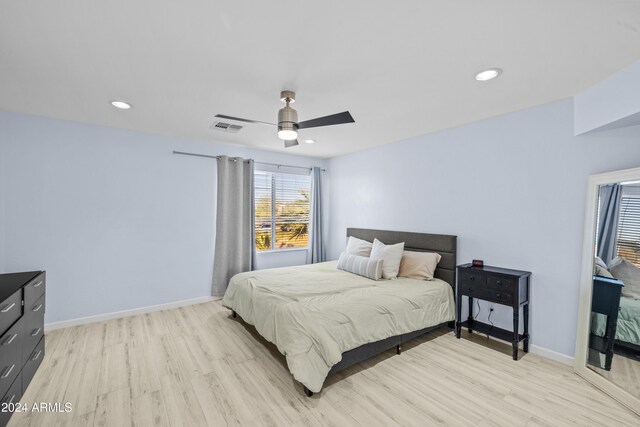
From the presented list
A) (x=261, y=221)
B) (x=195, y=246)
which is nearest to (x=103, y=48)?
(x=195, y=246)

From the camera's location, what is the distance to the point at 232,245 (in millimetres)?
4535

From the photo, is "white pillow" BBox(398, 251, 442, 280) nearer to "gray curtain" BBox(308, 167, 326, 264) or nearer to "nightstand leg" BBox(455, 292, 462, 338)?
"nightstand leg" BBox(455, 292, 462, 338)

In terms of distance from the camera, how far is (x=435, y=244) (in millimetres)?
3617

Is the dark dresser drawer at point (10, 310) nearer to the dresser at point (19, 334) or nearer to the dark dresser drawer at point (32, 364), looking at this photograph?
the dresser at point (19, 334)

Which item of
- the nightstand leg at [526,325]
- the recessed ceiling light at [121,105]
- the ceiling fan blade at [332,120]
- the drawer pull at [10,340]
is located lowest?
the nightstand leg at [526,325]

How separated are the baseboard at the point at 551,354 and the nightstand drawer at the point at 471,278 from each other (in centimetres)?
78

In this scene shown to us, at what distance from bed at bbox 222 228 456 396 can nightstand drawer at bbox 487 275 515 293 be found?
536mm

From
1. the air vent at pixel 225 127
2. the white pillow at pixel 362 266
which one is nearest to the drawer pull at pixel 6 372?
the air vent at pixel 225 127

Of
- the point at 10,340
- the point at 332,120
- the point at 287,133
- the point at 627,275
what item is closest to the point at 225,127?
the point at 287,133

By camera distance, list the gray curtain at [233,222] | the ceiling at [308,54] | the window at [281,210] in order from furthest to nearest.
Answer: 1. the window at [281,210]
2. the gray curtain at [233,222]
3. the ceiling at [308,54]

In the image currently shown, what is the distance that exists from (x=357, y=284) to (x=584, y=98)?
2754 millimetres

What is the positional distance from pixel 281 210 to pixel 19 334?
364 centimetres

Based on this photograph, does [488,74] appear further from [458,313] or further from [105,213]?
[105,213]

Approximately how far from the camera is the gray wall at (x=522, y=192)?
2.57 meters
